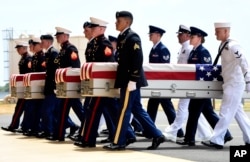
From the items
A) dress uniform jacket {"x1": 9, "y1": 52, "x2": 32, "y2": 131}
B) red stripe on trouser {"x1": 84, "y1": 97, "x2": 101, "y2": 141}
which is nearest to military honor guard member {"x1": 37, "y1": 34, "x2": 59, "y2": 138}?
dress uniform jacket {"x1": 9, "y1": 52, "x2": 32, "y2": 131}

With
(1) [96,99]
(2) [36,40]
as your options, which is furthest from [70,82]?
(2) [36,40]

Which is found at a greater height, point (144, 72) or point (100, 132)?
point (144, 72)

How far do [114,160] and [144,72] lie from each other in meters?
2.30

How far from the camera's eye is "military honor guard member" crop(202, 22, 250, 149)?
1051cm

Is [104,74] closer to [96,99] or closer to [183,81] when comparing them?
[96,99]

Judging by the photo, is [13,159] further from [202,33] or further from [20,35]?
[20,35]

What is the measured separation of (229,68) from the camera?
1061 cm

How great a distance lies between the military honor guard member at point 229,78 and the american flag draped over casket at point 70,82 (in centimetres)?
221

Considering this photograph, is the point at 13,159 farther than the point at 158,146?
No

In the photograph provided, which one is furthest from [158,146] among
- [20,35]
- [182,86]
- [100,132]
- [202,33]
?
[20,35]

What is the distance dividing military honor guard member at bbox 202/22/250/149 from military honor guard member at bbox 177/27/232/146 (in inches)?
22.6

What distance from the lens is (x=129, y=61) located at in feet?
32.9

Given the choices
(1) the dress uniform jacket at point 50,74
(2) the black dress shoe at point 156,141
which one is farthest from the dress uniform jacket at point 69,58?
(2) the black dress shoe at point 156,141

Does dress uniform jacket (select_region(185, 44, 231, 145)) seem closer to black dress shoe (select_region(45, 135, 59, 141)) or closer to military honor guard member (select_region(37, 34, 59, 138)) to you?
black dress shoe (select_region(45, 135, 59, 141))
